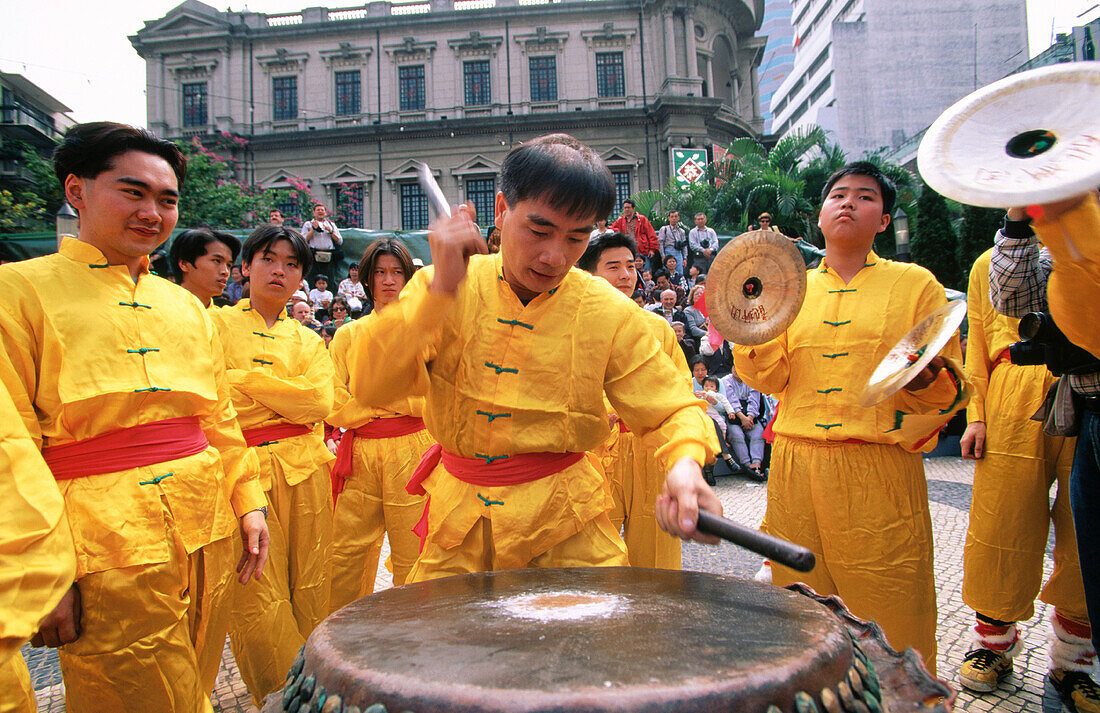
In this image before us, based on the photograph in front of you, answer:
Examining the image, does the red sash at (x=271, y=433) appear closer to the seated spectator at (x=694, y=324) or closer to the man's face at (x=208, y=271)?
the man's face at (x=208, y=271)

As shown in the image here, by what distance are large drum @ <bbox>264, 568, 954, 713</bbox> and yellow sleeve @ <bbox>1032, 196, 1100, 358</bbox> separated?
1194mm

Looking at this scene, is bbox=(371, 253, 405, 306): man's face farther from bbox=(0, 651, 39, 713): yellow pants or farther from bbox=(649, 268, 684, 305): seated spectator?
bbox=(649, 268, 684, 305): seated spectator

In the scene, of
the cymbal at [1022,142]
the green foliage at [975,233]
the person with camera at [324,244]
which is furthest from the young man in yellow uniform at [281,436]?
the green foliage at [975,233]

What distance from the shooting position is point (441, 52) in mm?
30500

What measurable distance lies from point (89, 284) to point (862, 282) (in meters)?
2.96

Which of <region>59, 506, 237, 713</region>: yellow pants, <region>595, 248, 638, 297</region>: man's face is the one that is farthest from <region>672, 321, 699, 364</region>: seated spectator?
<region>59, 506, 237, 713</region>: yellow pants

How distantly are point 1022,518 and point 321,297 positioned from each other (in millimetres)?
10534

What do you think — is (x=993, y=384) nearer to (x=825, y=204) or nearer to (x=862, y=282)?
(x=862, y=282)

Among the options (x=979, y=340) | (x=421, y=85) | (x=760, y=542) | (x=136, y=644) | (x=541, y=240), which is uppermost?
(x=421, y=85)

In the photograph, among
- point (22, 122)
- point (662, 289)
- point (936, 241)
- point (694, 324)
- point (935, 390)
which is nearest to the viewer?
point (935, 390)

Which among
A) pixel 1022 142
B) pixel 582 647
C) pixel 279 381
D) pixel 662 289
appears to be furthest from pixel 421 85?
pixel 582 647

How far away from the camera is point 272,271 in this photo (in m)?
3.49

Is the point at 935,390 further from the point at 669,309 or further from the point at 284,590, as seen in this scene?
the point at 669,309

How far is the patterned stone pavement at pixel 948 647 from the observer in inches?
114
